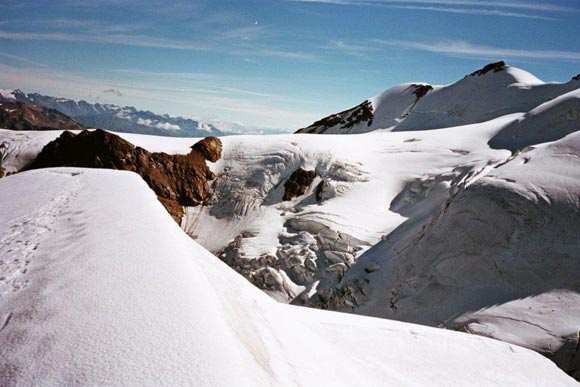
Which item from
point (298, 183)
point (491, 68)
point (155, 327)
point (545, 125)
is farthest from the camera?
point (491, 68)

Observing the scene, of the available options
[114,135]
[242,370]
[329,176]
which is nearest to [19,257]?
[242,370]

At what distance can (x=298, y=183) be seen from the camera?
34.1m

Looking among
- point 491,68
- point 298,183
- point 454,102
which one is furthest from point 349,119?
point 298,183

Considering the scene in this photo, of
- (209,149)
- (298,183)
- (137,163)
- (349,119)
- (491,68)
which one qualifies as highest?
(491,68)

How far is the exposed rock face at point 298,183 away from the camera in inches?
1320

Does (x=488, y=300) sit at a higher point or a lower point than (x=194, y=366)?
lower

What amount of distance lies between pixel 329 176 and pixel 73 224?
28.4 m

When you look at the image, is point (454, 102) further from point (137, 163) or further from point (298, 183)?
point (137, 163)

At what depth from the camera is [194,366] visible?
3.15 meters

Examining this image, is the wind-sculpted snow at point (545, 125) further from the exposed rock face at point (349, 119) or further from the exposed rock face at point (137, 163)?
the exposed rock face at point (349, 119)

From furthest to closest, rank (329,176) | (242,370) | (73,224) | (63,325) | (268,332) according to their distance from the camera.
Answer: (329,176)
(73,224)
(268,332)
(63,325)
(242,370)

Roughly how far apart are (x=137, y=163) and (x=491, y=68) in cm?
7480

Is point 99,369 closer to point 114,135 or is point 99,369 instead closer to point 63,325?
point 63,325

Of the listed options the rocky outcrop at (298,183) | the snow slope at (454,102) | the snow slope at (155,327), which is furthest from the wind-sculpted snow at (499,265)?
the snow slope at (454,102)
